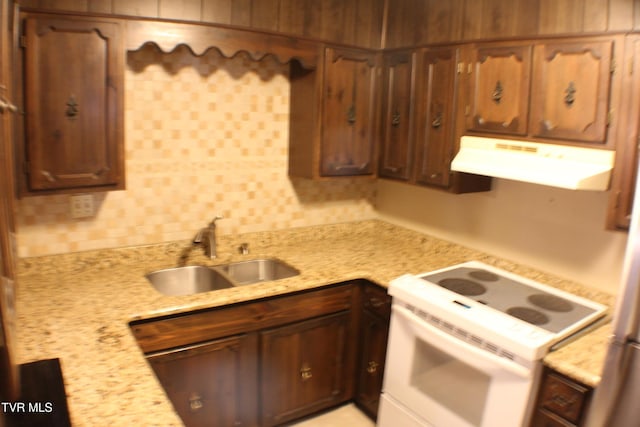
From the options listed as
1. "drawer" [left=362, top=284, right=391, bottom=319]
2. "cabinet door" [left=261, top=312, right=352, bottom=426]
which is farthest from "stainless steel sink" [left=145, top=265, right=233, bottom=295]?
"drawer" [left=362, top=284, right=391, bottom=319]

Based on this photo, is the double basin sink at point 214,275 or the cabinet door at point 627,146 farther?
the double basin sink at point 214,275

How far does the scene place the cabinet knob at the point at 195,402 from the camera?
2.28 m

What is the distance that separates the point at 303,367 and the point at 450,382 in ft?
2.70

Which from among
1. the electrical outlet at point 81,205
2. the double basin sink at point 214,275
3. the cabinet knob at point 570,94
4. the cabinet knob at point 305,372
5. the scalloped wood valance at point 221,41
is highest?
the scalloped wood valance at point 221,41

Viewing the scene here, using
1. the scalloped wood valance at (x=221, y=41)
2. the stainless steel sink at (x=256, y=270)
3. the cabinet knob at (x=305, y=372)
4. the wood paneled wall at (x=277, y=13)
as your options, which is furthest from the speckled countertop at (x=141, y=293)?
the wood paneled wall at (x=277, y=13)

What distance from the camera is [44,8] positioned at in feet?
6.66

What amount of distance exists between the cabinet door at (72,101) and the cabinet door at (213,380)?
2.87ft

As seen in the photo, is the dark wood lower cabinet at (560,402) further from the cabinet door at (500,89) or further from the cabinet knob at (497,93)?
the cabinet knob at (497,93)

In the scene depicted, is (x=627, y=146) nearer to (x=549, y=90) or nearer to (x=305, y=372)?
(x=549, y=90)

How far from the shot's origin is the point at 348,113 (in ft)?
9.57

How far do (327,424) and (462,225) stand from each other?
1.37 meters

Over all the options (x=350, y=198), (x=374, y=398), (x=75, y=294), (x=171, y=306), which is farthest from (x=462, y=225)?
(x=75, y=294)

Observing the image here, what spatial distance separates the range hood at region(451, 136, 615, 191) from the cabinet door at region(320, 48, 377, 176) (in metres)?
0.67

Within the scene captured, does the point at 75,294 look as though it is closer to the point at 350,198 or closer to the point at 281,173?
the point at 281,173
